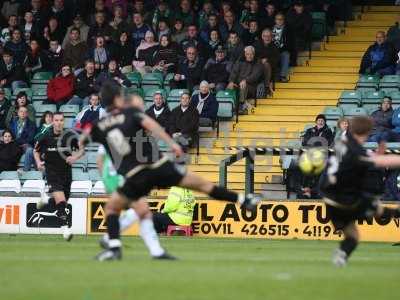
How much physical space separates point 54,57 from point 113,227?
15.5m

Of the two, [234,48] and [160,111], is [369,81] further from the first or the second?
[160,111]

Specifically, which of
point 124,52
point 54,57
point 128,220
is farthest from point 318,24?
point 128,220

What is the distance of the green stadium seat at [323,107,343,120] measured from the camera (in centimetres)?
2577

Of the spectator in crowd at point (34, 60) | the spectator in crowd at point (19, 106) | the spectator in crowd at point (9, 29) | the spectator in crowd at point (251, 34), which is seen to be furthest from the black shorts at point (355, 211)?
the spectator in crowd at point (9, 29)

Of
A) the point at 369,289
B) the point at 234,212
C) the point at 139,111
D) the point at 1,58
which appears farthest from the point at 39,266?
the point at 1,58

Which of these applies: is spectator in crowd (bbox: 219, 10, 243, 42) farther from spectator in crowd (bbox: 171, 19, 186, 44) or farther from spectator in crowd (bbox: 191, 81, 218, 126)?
spectator in crowd (bbox: 191, 81, 218, 126)

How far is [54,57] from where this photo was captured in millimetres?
29578

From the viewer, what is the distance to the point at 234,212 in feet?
77.3

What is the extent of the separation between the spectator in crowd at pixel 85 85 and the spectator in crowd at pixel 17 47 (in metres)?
2.00

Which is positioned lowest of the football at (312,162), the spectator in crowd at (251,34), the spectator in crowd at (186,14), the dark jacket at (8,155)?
the dark jacket at (8,155)

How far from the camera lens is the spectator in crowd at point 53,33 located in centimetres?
3008

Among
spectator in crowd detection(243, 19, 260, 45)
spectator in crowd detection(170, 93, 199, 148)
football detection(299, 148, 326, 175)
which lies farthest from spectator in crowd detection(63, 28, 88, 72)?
football detection(299, 148, 326, 175)

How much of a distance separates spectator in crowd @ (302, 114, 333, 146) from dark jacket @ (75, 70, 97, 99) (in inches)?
219

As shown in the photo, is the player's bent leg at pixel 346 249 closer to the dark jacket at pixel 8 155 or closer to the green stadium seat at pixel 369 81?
the green stadium seat at pixel 369 81
